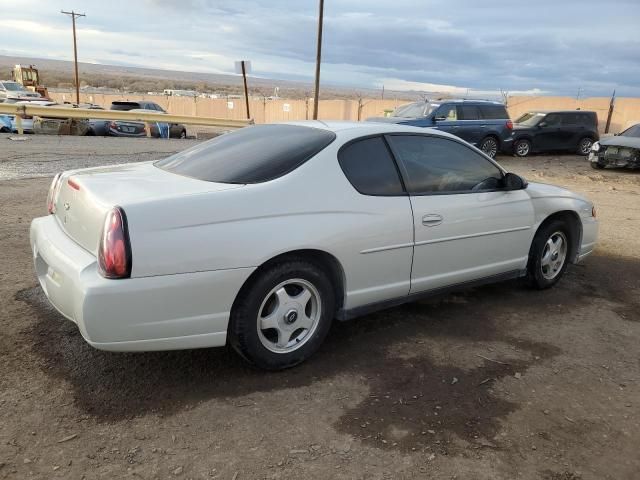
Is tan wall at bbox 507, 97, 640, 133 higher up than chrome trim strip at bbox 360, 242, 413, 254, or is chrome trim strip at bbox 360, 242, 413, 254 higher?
tan wall at bbox 507, 97, 640, 133

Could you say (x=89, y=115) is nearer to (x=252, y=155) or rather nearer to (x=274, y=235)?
(x=252, y=155)

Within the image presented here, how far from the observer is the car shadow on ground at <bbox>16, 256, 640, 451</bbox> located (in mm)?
3018

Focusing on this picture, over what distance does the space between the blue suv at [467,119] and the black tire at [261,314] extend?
12.6 metres

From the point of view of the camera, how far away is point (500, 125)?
17.2 meters

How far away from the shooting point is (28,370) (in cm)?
334

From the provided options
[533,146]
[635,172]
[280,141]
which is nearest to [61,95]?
[533,146]

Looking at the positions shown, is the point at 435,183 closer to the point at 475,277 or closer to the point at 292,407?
the point at 475,277

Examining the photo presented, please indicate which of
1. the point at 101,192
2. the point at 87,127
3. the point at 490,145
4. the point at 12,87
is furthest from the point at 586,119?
the point at 12,87

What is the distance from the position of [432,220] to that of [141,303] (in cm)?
211

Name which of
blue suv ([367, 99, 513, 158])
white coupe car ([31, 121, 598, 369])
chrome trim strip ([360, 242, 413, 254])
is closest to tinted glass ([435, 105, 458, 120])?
blue suv ([367, 99, 513, 158])

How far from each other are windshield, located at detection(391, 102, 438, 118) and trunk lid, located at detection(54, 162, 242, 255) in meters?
13.3

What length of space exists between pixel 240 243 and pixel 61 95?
55.3m

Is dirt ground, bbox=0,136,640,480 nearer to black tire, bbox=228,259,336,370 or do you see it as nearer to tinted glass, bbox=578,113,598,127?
black tire, bbox=228,259,336,370

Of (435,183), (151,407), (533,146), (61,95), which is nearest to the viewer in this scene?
(151,407)
